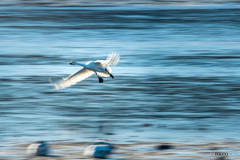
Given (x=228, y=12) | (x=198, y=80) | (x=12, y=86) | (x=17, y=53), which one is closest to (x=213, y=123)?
(x=198, y=80)

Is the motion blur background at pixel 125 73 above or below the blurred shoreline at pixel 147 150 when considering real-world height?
above

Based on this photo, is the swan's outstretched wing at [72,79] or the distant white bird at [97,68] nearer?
the distant white bird at [97,68]

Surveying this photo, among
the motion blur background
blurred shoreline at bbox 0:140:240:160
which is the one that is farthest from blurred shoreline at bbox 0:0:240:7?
blurred shoreline at bbox 0:140:240:160

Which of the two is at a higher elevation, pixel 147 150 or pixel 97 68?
pixel 97 68

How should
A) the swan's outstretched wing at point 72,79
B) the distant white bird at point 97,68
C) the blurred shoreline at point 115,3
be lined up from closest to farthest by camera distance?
the distant white bird at point 97,68 → the swan's outstretched wing at point 72,79 → the blurred shoreline at point 115,3

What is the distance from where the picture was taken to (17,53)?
730 inches

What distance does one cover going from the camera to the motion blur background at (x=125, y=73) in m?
10.3

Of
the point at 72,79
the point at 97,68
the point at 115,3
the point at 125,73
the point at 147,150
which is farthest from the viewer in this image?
the point at 115,3

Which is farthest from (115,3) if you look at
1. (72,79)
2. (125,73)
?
(72,79)

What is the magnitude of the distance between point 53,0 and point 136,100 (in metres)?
21.6

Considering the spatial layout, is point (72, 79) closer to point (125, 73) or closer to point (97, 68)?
point (97, 68)

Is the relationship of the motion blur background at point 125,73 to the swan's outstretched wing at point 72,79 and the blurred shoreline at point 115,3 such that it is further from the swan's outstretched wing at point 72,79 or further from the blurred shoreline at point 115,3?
the blurred shoreline at point 115,3

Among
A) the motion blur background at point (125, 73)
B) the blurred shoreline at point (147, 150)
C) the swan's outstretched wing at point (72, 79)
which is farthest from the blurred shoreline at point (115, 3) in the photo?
the blurred shoreline at point (147, 150)

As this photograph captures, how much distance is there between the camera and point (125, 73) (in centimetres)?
1521
